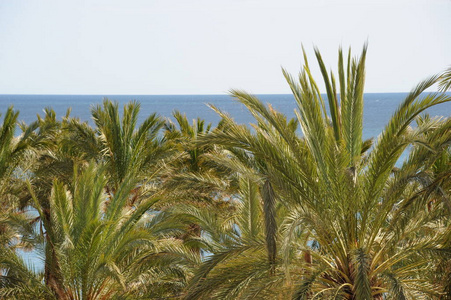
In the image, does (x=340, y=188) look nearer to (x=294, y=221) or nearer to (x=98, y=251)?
(x=294, y=221)

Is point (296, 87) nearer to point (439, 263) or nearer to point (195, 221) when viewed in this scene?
point (439, 263)

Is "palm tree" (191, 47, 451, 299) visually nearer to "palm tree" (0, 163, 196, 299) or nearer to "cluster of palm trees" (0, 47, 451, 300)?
"cluster of palm trees" (0, 47, 451, 300)

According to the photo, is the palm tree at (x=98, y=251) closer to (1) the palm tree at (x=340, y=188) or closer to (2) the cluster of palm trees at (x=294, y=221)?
(2) the cluster of palm trees at (x=294, y=221)

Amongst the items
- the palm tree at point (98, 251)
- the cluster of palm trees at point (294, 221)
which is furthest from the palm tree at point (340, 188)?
the palm tree at point (98, 251)

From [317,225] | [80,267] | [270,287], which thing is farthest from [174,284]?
[317,225]

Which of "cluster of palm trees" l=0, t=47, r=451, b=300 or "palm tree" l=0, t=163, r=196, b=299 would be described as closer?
"cluster of palm trees" l=0, t=47, r=451, b=300

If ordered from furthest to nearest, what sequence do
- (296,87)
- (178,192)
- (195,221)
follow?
1. (178,192)
2. (195,221)
3. (296,87)

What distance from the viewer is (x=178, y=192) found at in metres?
12.8

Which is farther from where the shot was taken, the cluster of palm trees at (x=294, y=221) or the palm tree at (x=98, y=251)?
the palm tree at (x=98, y=251)

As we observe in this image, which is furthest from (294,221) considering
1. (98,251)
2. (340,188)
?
(98,251)

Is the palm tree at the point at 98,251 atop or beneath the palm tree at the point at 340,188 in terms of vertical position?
beneath

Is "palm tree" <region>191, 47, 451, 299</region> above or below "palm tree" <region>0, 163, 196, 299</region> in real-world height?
above

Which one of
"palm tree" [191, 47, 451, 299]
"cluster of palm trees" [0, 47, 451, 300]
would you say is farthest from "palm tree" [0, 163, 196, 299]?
"palm tree" [191, 47, 451, 299]

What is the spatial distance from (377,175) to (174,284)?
568 cm
